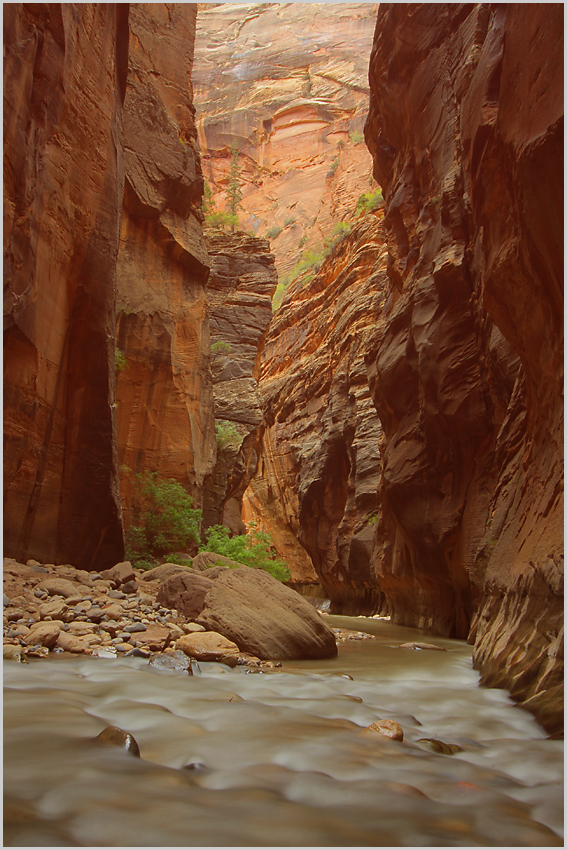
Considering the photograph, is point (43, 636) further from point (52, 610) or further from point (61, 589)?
point (61, 589)

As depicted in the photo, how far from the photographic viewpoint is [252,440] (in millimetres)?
25547

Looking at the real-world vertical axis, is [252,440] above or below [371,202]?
below

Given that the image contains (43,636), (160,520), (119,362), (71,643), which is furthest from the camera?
(119,362)

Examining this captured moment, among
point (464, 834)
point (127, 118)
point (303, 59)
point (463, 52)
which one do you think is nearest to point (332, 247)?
point (127, 118)

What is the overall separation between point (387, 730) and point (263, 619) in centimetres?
377

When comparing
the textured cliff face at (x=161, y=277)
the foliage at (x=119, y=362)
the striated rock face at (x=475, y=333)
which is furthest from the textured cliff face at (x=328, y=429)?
the foliage at (x=119, y=362)

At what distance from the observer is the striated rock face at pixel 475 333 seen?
5.56 metres

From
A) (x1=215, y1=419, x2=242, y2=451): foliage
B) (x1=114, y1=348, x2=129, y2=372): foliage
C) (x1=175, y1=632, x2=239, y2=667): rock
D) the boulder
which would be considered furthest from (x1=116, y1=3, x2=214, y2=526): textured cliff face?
(x1=175, y1=632, x2=239, y2=667): rock

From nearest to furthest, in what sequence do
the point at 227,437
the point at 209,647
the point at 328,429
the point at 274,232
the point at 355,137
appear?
1. the point at 209,647
2. the point at 227,437
3. the point at 328,429
4. the point at 355,137
5. the point at 274,232

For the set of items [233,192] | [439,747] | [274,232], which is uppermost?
[274,232]

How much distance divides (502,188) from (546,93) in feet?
7.45

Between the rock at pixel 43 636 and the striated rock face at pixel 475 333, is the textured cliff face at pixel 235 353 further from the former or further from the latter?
the rock at pixel 43 636

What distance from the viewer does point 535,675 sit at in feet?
16.1

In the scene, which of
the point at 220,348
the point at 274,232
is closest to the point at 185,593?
the point at 220,348
